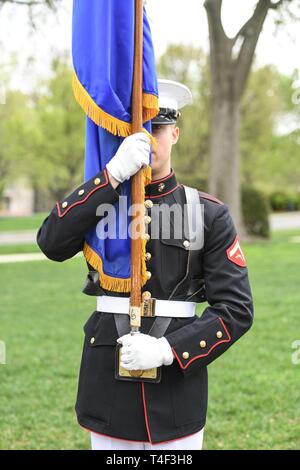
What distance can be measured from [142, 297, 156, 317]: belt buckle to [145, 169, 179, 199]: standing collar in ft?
1.31

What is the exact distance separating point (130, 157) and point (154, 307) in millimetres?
564

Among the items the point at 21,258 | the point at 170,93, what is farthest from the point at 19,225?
the point at 170,93

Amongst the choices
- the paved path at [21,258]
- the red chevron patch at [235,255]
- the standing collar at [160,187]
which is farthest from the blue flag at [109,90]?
the paved path at [21,258]

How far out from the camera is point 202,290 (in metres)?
2.54

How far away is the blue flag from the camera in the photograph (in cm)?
239

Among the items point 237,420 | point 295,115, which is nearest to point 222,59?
point 237,420

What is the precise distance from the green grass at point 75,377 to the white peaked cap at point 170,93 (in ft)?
8.06

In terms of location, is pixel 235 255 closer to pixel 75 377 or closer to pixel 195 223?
pixel 195 223

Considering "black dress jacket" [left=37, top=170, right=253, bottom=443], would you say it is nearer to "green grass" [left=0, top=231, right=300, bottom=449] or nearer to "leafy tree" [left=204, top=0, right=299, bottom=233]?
"green grass" [left=0, top=231, right=300, bottom=449]

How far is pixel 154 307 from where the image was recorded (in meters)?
2.45

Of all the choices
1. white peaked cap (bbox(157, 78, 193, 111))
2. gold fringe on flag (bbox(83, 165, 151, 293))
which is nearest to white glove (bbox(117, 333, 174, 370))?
gold fringe on flag (bbox(83, 165, 151, 293))

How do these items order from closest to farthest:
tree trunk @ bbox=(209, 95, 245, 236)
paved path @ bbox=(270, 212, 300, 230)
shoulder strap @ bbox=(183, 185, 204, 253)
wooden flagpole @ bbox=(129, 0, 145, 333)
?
wooden flagpole @ bbox=(129, 0, 145, 333) → shoulder strap @ bbox=(183, 185, 204, 253) → tree trunk @ bbox=(209, 95, 245, 236) → paved path @ bbox=(270, 212, 300, 230)

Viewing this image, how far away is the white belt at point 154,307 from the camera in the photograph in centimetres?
244

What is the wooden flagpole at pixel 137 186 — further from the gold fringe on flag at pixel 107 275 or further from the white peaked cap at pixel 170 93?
the white peaked cap at pixel 170 93
